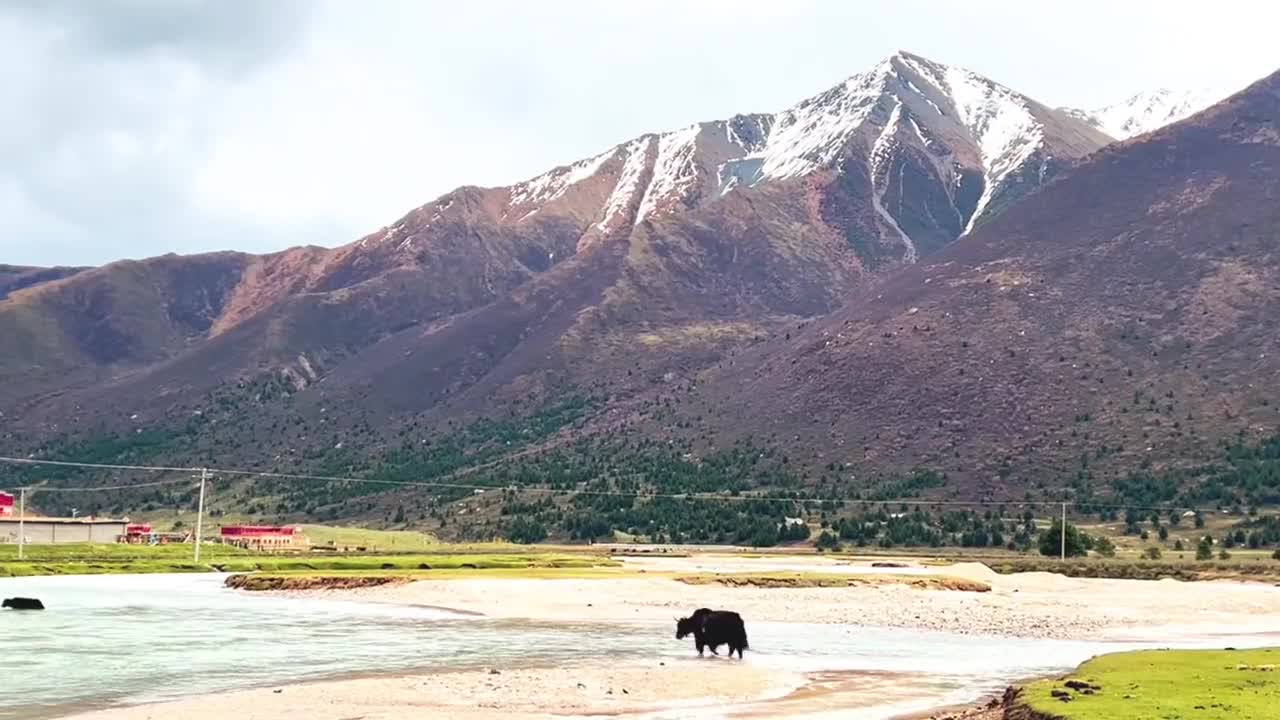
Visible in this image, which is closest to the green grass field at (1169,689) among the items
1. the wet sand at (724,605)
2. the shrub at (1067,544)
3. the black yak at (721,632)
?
the wet sand at (724,605)

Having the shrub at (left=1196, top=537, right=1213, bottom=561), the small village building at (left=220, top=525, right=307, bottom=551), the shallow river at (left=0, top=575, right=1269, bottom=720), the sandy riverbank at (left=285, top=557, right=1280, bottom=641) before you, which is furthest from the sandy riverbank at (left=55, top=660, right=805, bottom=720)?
the small village building at (left=220, top=525, right=307, bottom=551)

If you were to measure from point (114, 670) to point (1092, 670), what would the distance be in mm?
29950

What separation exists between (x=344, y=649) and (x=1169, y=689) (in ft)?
96.8

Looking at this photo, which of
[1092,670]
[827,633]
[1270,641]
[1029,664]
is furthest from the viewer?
[827,633]

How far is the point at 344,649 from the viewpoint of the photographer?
161 feet

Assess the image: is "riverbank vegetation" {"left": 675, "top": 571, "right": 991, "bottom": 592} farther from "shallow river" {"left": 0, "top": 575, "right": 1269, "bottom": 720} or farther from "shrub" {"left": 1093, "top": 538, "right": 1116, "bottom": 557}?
"shrub" {"left": 1093, "top": 538, "right": 1116, "bottom": 557}

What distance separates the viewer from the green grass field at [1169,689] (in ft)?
90.5

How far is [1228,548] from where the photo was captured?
5723 inches

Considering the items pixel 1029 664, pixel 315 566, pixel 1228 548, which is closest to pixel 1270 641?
pixel 1029 664

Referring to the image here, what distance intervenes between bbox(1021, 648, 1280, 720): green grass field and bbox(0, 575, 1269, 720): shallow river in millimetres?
3763

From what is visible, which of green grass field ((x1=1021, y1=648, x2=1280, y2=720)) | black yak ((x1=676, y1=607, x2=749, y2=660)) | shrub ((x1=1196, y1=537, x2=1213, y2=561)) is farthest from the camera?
shrub ((x1=1196, y1=537, x2=1213, y2=561))

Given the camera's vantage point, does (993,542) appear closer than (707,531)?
Yes

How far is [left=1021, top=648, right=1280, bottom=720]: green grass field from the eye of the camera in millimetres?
27578

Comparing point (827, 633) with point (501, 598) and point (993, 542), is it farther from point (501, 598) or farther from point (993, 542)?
point (993, 542)
